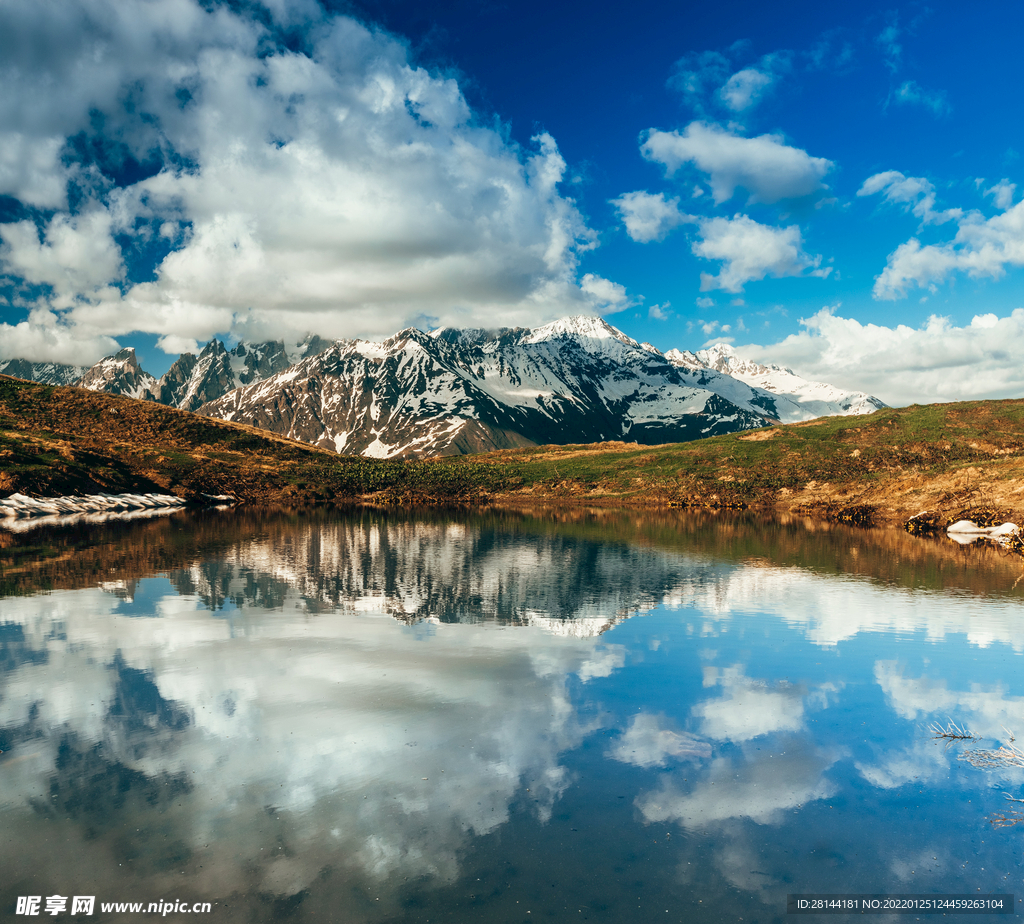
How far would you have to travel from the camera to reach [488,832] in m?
14.0

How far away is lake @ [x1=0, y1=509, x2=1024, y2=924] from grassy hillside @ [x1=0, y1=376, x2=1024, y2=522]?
262 ft

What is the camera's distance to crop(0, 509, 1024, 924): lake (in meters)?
12.5

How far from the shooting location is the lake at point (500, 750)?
41.1 ft

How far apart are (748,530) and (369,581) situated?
57.1 metres

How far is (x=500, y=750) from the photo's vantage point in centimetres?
1784

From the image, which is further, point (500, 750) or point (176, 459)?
point (176, 459)

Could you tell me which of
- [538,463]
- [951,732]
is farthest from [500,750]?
[538,463]

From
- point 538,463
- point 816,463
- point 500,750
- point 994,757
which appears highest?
point 816,463

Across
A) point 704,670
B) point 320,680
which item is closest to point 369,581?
point 320,680

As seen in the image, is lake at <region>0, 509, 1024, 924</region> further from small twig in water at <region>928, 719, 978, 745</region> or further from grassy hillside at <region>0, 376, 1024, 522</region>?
grassy hillside at <region>0, 376, 1024, 522</region>

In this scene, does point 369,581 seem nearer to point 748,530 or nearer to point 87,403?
point 748,530

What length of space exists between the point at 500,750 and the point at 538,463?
15754 centimetres

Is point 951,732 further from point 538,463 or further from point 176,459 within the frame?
point 176,459

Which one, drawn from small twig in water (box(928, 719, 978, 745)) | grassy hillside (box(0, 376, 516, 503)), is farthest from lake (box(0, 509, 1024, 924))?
grassy hillside (box(0, 376, 516, 503))
